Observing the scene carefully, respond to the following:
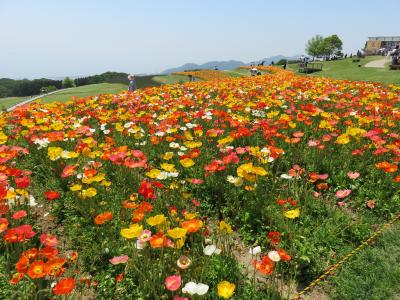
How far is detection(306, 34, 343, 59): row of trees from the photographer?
94.4 metres

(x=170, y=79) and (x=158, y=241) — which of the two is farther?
(x=170, y=79)

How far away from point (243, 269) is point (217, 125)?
3.80m

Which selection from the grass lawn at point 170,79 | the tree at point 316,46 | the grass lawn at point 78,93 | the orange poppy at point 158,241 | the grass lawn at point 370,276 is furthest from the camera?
the tree at point 316,46

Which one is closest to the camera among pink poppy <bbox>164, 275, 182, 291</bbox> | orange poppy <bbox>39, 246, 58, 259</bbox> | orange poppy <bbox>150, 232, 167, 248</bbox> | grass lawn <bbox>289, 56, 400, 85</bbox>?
pink poppy <bbox>164, 275, 182, 291</bbox>

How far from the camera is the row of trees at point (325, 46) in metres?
94.4

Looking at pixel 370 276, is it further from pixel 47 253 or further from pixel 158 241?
pixel 47 253

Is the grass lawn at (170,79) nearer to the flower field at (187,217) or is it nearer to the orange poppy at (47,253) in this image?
the flower field at (187,217)

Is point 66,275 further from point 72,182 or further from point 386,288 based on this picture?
point 386,288

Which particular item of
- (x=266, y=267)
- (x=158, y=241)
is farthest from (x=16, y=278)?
(x=266, y=267)

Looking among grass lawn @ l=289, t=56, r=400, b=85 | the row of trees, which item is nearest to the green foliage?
the row of trees

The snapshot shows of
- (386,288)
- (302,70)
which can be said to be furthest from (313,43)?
(386,288)

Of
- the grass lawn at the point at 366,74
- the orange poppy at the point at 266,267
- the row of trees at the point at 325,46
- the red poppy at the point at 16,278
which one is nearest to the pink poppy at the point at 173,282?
the orange poppy at the point at 266,267

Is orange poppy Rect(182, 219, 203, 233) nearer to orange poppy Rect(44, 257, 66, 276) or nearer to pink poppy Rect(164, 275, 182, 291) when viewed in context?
pink poppy Rect(164, 275, 182, 291)

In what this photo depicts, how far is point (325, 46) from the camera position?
9438 cm
